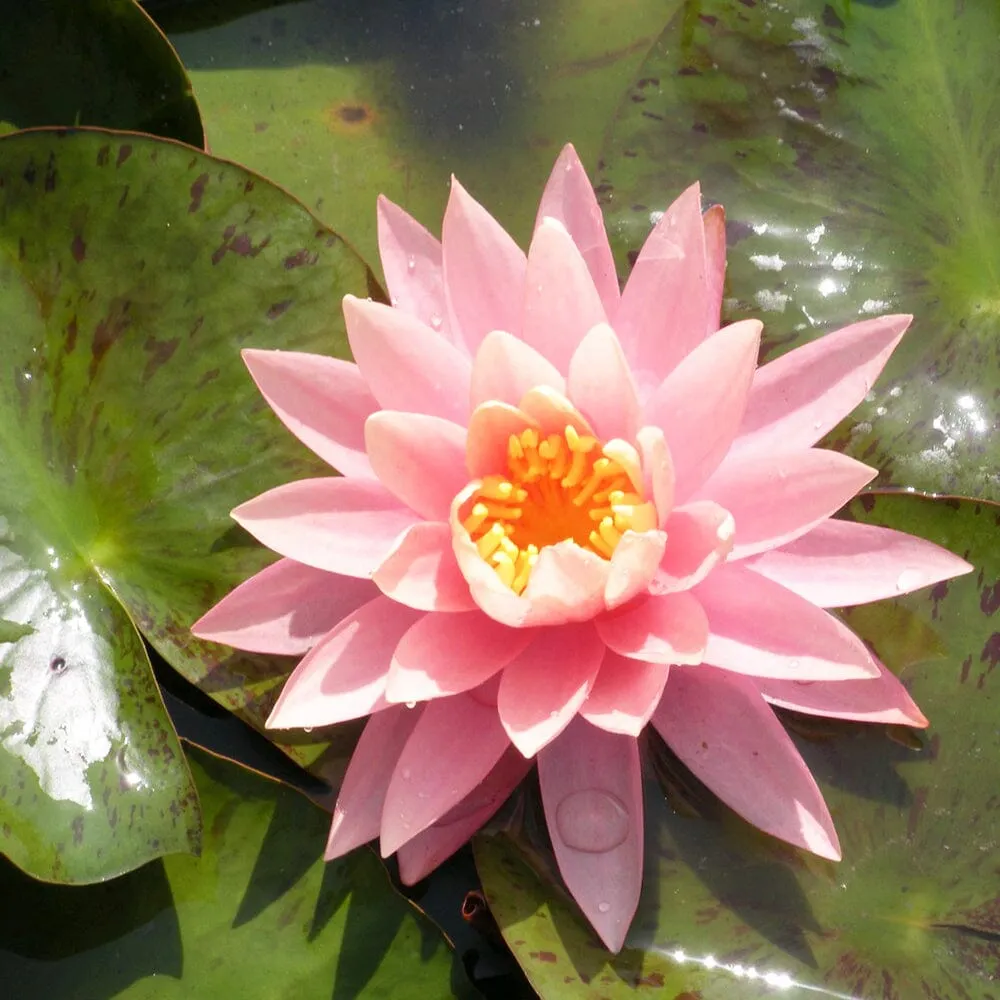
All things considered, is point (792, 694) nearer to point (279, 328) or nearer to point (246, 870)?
point (246, 870)

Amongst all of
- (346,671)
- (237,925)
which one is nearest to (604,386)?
(346,671)

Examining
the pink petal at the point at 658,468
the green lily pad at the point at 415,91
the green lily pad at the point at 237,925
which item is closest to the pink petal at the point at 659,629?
the pink petal at the point at 658,468

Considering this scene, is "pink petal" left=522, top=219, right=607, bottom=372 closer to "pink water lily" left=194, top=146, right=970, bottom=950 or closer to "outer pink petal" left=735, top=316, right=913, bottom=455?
"pink water lily" left=194, top=146, right=970, bottom=950

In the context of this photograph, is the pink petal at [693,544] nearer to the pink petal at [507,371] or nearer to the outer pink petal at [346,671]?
the pink petal at [507,371]

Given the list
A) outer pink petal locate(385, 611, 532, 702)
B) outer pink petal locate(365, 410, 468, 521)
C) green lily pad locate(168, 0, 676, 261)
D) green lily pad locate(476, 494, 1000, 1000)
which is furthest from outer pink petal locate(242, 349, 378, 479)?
green lily pad locate(168, 0, 676, 261)

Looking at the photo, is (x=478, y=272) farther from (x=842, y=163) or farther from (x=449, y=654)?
(x=842, y=163)

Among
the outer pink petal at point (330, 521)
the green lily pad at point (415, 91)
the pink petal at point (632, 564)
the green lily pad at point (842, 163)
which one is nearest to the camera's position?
the pink petal at point (632, 564)

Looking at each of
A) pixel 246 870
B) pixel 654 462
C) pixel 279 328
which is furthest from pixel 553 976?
pixel 279 328
